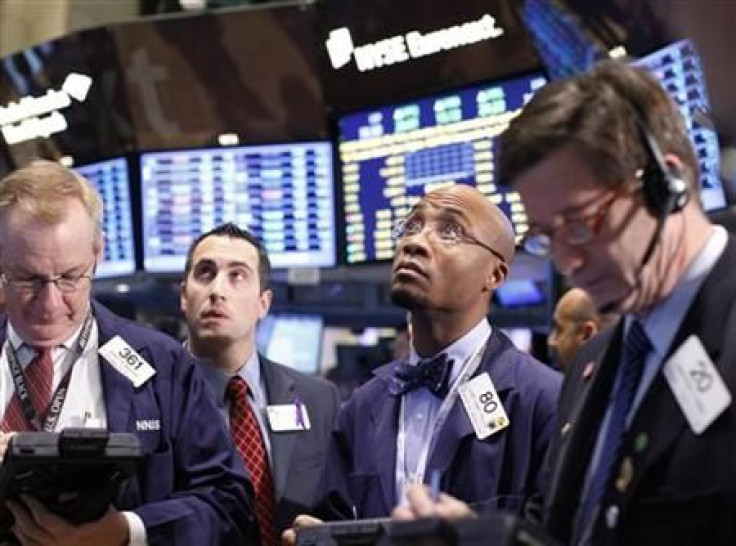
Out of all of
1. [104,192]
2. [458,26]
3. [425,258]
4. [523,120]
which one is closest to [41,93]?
[104,192]

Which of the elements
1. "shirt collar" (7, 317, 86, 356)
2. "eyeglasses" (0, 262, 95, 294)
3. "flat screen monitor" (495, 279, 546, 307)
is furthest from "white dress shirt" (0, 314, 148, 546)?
"flat screen monitor" (495, 279, 546, 307)

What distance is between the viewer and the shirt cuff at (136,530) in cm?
292

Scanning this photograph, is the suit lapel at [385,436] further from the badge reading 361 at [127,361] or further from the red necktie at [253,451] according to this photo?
the badge reading 361 at [127,361]

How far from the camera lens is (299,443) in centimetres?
404

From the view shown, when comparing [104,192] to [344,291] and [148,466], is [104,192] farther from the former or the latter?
[148,466]

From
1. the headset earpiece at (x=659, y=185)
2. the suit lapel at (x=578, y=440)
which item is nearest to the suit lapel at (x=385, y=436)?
the suit lapel at (x=578, y=440)

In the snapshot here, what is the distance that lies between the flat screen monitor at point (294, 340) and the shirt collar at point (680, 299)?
5.69m

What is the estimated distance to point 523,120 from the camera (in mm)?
2207

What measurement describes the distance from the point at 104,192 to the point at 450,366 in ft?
12.2

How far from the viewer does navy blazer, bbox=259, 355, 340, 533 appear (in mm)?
3807

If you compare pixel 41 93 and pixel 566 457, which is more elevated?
pixel 41 93

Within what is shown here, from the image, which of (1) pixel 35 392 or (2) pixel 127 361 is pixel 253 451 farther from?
(1) pixel 35 392

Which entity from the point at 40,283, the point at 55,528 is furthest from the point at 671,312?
the point at 40,283

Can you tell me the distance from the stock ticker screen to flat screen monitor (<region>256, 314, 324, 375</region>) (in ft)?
5.89
